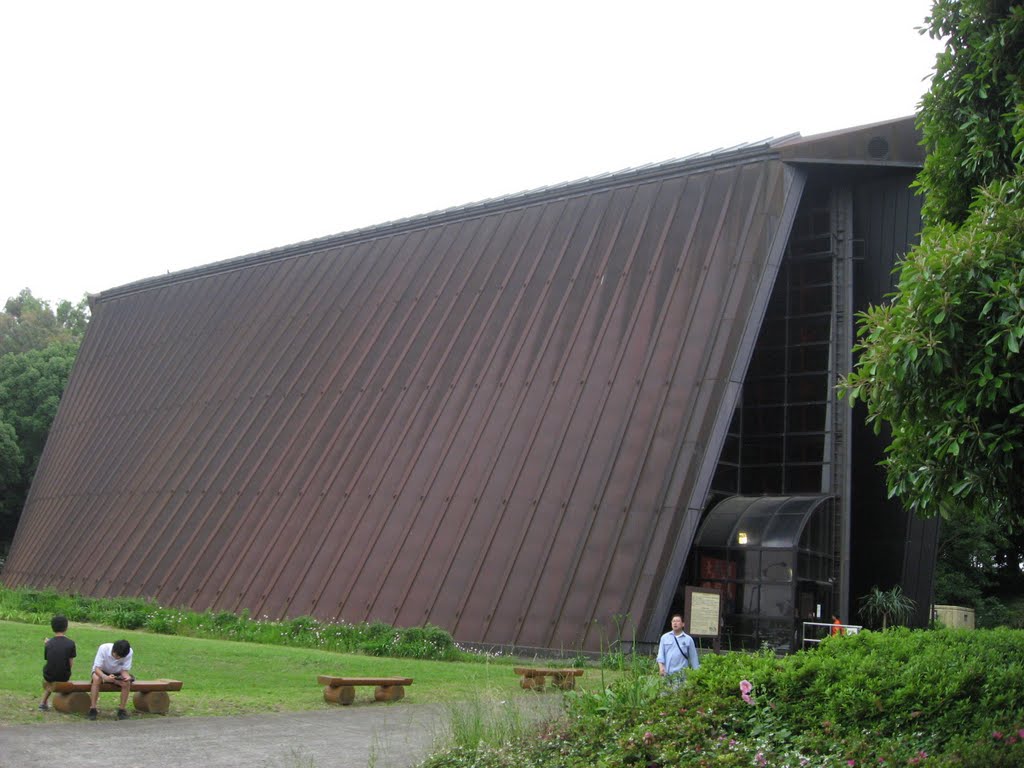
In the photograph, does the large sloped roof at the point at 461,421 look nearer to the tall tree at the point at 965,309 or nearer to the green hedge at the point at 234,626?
the green hedge at the point at 234,626

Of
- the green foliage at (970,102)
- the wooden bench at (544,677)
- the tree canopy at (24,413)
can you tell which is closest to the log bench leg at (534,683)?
the wooden bench at (544,677)

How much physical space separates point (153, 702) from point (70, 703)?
86cm

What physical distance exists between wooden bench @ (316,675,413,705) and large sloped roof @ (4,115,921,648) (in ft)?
21.9

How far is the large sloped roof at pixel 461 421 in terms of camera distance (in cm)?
2173

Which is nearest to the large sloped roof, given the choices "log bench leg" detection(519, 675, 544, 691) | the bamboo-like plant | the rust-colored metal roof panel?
the rust-colored metal roof panel

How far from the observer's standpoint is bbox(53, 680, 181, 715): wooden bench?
39.9ft

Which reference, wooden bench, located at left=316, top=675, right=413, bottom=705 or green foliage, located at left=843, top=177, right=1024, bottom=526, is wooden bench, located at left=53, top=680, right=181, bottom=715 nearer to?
wooden bench, located at left=316, top=675, right=413, bottom=705

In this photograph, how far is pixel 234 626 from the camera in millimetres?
24047

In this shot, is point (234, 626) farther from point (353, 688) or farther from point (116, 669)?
point (116, 669)

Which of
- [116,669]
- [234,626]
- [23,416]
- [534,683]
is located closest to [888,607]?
[534,683]

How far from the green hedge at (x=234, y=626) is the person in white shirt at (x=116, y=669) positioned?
822 centimetres

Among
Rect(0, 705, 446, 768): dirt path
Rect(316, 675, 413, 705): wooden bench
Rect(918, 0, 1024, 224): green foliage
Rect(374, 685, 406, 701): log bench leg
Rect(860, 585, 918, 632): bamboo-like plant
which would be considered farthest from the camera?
Rect(860, 585, 918, 632): bamboo-like plant

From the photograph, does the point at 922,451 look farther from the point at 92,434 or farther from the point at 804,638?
the point at 92,434

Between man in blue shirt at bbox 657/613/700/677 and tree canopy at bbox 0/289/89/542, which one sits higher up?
tree canopy at bbox 0/289/89/542
